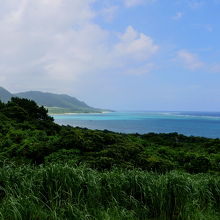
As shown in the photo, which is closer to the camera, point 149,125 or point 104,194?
point 104,194

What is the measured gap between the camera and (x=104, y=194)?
493 centimetres

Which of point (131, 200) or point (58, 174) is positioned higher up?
point (58, 174)

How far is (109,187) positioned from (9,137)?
24.0ft

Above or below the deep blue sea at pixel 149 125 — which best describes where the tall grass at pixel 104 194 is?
above

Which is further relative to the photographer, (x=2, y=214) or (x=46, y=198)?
(x=46, y=198)

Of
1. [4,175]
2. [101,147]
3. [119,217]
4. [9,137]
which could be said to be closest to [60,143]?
[101,147]

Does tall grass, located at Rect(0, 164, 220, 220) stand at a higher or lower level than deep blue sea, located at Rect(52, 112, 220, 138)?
higher

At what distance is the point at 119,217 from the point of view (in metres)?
4.32

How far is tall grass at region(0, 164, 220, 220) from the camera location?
436 cm

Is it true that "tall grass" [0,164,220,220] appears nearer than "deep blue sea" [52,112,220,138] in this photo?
Yes

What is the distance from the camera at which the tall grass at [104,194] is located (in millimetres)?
4355

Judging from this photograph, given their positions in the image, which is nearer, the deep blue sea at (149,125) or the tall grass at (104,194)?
the tall grass at (104,194)

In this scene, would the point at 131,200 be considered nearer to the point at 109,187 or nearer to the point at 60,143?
the point at 109,187

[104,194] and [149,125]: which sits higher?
[104,194]
